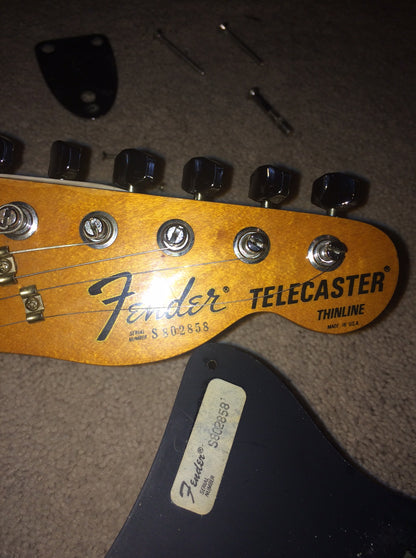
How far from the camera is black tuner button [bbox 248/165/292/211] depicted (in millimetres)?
609

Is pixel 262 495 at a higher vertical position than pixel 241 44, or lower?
lower

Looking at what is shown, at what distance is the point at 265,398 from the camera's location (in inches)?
26.0

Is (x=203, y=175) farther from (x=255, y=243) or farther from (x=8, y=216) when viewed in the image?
(x=8, y=216)

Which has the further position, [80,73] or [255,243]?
[80,73]

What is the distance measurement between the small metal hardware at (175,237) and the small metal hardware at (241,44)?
645 millimetres

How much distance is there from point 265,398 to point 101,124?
76 centimetres

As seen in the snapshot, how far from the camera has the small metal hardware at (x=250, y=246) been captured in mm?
629

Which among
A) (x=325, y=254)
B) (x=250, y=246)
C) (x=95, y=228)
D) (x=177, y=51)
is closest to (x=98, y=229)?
(x=95, y=228)

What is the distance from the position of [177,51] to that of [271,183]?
630 mm

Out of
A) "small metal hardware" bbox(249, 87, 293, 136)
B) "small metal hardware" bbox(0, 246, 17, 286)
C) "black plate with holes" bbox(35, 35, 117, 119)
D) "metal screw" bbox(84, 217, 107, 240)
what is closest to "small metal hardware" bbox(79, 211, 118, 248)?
"metal screw" bbox(84, 217, 107, 240)

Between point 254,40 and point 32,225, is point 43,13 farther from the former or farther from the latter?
point 32,225

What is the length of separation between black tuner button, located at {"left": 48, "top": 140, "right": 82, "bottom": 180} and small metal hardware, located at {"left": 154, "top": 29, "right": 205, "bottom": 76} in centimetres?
54

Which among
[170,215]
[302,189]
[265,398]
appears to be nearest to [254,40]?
[302,189]

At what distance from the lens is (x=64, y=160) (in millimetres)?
616
